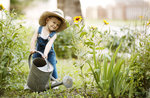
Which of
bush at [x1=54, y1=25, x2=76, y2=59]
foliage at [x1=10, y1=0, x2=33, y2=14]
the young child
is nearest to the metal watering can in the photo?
the young child

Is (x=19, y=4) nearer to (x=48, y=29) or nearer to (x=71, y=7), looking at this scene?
(x=71, y=7)

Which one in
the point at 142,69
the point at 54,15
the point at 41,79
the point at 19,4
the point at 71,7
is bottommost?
the point at 41,79

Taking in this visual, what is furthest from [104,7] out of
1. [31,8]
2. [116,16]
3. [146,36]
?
[146,36]

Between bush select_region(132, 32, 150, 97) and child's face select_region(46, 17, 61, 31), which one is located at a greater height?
child's face select_region(46, 17, 61, 31)

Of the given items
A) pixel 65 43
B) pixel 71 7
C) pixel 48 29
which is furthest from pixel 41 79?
Result: pixel 71 7

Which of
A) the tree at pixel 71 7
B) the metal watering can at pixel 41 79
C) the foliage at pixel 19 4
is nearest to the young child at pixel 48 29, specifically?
the metal watering can at pixel 41 79

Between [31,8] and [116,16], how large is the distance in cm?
901

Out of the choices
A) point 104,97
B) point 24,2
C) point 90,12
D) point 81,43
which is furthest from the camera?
point 90,12

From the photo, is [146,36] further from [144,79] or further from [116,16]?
[116,16]

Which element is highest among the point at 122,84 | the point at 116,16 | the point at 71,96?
the point at 116,16

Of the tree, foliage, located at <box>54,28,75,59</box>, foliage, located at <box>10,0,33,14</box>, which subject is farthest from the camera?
foliage, located at <box>10,0,33,14</box>

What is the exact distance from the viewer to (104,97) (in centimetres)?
228

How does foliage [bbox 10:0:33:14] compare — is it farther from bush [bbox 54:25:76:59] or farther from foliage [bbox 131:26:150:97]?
foliage [bbox 131:26:150:97]

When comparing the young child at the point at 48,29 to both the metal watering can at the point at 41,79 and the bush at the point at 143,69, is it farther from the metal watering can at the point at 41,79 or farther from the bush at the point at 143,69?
the bush at the point at 143,69
